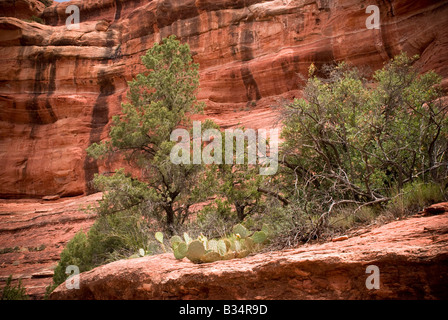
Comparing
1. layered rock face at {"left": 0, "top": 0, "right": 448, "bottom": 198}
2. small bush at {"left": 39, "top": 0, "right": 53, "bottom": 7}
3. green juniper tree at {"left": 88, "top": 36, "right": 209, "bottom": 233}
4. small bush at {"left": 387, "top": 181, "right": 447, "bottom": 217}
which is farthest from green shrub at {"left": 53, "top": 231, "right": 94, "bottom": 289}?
small bush at {"left": 39, "top": 0, "right": 53, "bottom": 7}

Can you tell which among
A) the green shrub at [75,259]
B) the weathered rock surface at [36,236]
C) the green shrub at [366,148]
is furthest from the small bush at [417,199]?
the weathered rock surface at [36,236]

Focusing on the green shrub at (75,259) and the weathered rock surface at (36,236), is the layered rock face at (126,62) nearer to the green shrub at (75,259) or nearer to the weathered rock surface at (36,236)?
the weathered rock surface at (36,236)

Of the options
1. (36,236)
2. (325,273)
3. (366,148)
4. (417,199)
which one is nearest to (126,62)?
(36,236)

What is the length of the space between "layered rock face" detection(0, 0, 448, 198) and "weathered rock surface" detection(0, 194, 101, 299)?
286 centimetres

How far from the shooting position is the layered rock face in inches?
774

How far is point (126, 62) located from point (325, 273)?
81.4 feet

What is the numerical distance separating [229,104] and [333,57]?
7.56 m

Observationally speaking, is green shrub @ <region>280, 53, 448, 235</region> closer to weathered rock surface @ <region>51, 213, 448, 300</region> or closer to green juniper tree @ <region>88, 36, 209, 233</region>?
weathered rock surface @ <region>51, 213, 448, 300</region>

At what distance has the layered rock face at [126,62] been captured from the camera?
19672 mm

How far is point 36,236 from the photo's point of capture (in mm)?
17219

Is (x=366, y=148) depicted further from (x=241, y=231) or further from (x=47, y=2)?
(x=47, y=2)

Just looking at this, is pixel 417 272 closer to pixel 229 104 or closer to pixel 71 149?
pixel 229 104

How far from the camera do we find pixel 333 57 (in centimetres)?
1895
